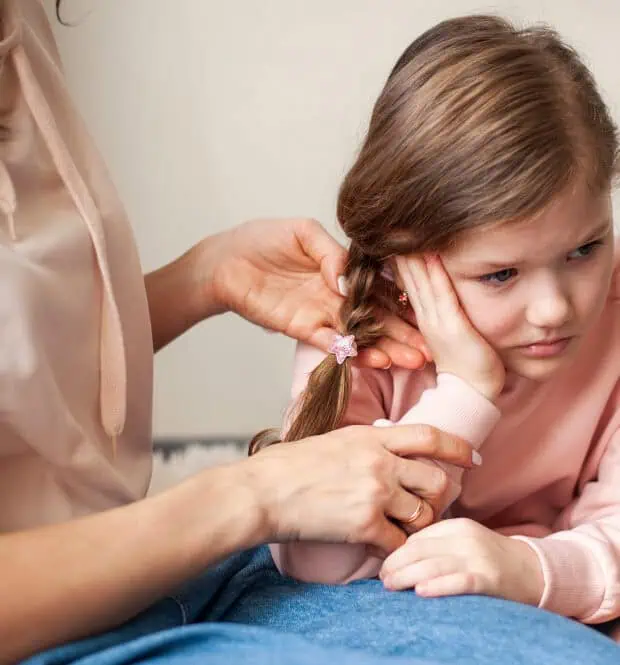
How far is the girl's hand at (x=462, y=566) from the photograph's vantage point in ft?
2.44

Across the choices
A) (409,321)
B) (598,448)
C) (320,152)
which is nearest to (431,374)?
(409,321)

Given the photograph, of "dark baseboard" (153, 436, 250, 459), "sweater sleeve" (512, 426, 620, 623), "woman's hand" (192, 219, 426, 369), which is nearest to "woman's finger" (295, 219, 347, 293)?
"woman's hand" (192, 219, 426, 369)

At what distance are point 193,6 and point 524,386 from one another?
2.91ft

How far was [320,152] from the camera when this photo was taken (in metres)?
1.58

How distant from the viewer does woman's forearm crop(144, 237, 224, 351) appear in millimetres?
1061

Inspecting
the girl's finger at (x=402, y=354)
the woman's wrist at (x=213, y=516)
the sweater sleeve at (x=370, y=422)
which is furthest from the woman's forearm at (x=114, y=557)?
the girl's finger at (x=402, y=354)

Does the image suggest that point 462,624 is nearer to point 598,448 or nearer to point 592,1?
point 598,448

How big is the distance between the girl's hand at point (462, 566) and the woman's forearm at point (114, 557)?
117 mm

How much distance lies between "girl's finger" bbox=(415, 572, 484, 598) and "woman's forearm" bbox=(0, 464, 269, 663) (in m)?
0.13

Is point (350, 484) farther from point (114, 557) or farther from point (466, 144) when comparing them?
point (466, 144)

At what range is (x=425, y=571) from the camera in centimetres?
75

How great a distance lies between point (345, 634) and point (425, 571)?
9 centimetres

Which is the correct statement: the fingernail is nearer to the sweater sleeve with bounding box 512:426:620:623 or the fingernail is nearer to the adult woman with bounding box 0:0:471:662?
the adult woman with bounding box 0:0:471:662

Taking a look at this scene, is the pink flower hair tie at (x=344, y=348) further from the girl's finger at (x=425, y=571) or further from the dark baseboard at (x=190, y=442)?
the dark baseboard at (x=190, y=442)
